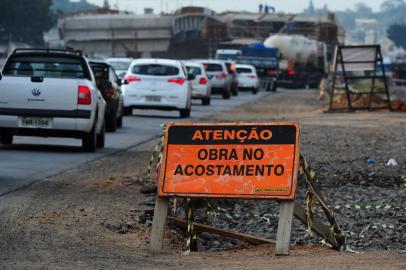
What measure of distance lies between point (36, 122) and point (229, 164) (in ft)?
34.4

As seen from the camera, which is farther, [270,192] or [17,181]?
[17,181]

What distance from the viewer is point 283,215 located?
10047mm

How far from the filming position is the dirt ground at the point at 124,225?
9.47m

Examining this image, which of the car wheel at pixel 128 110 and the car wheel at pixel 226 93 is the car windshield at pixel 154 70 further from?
the car wheel at pixel 226 93

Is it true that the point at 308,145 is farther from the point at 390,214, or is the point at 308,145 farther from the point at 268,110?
the point at 268,110

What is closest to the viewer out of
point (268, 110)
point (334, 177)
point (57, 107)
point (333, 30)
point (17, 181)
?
point (17, 181)

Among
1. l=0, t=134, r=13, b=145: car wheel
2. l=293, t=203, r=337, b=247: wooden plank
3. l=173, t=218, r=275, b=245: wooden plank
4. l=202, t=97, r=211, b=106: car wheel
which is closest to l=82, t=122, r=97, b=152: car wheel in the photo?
l=0, t=134, r=13, b=145: car wheel

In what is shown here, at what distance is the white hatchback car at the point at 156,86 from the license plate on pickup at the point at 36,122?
44.8ft

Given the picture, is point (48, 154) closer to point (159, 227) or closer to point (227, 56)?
point (159, 227)

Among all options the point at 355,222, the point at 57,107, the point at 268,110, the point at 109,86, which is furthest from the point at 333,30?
the point at 355,222

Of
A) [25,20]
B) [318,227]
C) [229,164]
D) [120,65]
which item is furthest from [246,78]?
[229,164]

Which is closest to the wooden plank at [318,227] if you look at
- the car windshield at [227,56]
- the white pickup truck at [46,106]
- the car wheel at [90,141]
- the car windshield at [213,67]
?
the white pickup truck at [46,106]

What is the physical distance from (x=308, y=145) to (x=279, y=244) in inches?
605

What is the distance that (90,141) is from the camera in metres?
21.2
